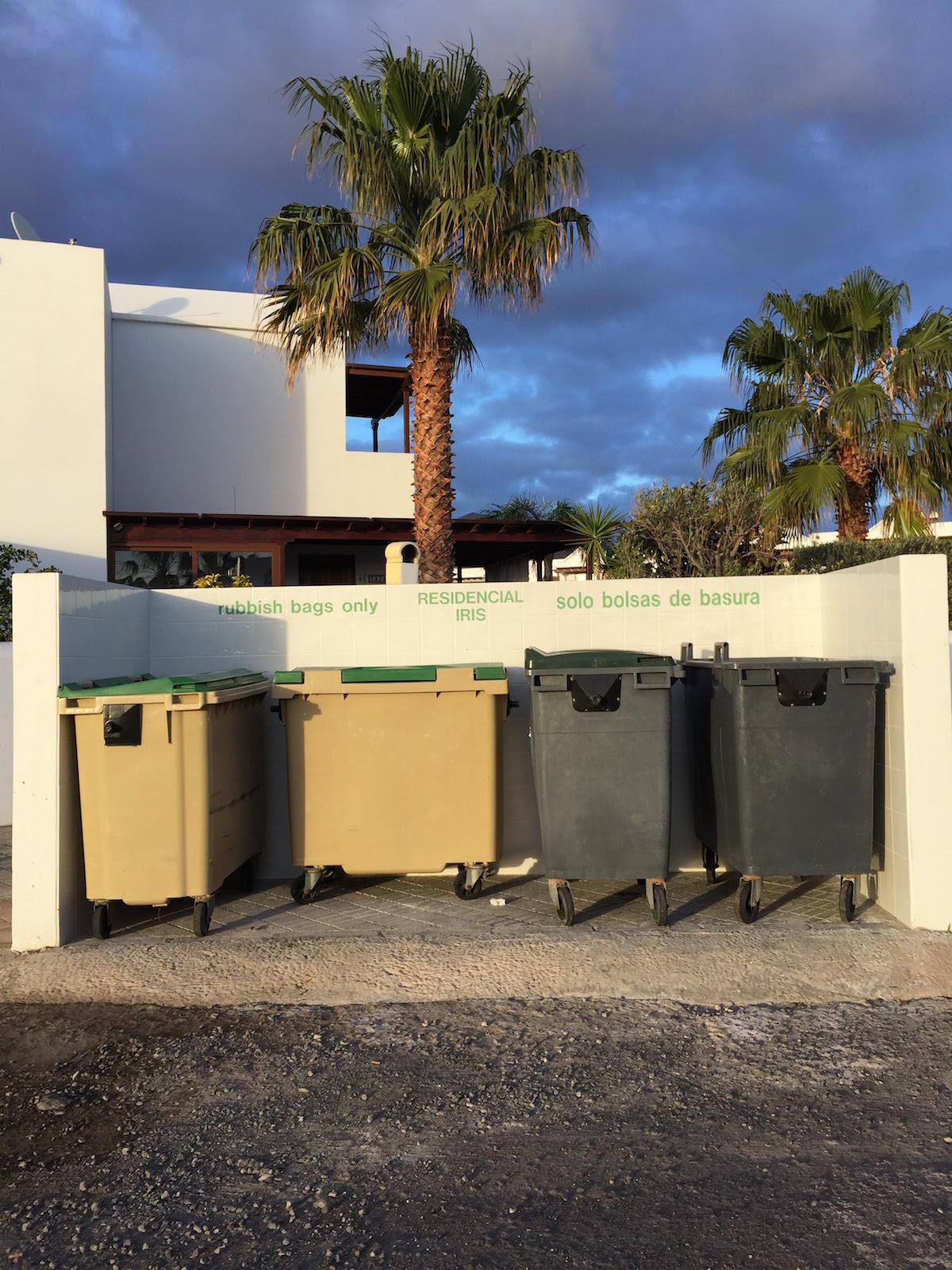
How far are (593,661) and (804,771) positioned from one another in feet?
4.22

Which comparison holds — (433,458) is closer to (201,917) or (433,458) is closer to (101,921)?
(201,917)

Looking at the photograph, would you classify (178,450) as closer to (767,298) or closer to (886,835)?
(767,298)

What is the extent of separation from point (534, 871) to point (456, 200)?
5949mm

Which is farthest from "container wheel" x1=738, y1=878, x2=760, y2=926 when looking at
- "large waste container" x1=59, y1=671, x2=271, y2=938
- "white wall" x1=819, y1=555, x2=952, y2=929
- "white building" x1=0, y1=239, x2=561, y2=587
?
"white building" x1=0, y1=239, x2=561, y2=587

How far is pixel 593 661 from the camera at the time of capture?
5.37 m

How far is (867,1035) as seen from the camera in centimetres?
388

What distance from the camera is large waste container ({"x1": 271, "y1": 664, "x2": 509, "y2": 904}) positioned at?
5.46 m

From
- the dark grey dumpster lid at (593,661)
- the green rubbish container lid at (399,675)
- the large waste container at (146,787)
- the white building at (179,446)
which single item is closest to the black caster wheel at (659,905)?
the dark grey dumpster lid at (593,661)

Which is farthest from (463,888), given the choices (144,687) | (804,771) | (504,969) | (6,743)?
(6,743)

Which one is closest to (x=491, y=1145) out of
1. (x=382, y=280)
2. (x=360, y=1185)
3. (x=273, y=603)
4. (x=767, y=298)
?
(x=360, y=1185)

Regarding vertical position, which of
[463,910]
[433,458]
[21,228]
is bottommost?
[463,910]

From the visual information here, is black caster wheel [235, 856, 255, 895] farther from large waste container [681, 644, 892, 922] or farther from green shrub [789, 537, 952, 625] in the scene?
green shrub [789, 537, 952, 625]

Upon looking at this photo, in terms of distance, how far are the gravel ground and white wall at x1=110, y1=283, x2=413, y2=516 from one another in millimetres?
14293

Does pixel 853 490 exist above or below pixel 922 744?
above
